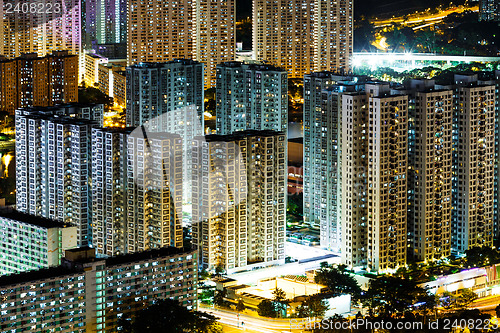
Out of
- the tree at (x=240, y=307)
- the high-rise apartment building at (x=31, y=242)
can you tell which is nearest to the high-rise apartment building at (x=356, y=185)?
the tree at (x=240, y=307)

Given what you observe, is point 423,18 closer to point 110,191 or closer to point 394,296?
point 110,191

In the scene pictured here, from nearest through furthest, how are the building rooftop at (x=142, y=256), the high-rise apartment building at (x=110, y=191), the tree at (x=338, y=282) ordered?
the building rooftop at (x=142, y=256) → the tree at (x=338, y=282) → the high-rise apartment building at (x=110, y=191)

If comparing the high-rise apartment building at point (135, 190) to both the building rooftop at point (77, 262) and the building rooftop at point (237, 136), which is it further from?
the building rooftop at point (77, 262)

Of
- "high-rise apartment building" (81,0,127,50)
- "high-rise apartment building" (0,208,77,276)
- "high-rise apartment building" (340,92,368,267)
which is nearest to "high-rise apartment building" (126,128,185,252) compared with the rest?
"high-rise apartment building" (0,208,77,276)

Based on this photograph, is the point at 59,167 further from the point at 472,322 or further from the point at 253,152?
the point at 472,322

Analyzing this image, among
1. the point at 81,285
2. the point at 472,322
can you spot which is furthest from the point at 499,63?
the point at 81,285

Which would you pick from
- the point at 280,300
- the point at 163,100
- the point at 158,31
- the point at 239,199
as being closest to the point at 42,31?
the point at 158,31
